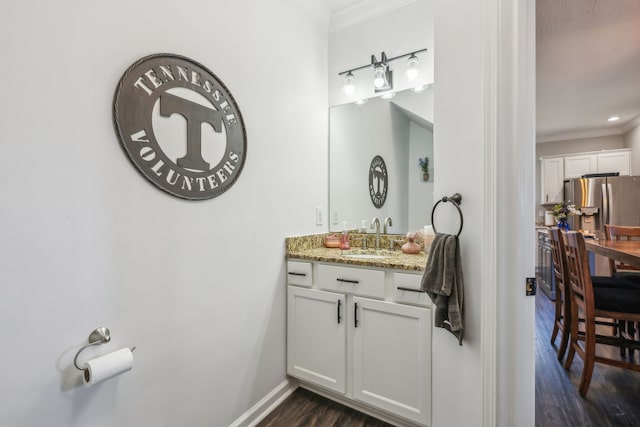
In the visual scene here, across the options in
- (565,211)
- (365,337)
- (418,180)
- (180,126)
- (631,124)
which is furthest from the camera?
→ (631,124)

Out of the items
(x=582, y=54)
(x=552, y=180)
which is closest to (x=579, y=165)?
(x=552, y=180)

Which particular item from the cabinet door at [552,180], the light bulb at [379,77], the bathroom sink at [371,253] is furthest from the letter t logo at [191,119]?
the cabinet door at [552,180]

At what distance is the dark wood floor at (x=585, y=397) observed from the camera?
1647 mm

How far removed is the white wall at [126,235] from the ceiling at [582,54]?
1.27 metres

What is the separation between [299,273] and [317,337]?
16.2 inches

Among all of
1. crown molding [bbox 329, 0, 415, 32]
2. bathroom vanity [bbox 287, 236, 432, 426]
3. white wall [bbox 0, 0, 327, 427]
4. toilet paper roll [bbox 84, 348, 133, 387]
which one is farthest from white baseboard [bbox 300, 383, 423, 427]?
crown molding [bbox 329, 0, 415, 32]

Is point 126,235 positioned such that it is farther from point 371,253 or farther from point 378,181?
point 378,181

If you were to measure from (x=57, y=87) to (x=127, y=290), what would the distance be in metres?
0.74

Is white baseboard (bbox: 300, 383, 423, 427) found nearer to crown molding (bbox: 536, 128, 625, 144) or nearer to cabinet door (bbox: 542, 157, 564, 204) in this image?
cabinet door (bbox: 542, 157, 564, 204)

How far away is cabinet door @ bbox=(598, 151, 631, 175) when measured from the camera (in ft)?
15.8

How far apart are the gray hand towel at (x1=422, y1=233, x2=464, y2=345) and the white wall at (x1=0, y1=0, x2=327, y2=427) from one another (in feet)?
3.25

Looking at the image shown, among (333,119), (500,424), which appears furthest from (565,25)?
(500,424)

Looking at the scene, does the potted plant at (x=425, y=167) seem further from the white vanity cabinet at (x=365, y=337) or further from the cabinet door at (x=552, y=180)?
the cabinet door at (x=552, y=180)

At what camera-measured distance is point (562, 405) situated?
1.77 meters
